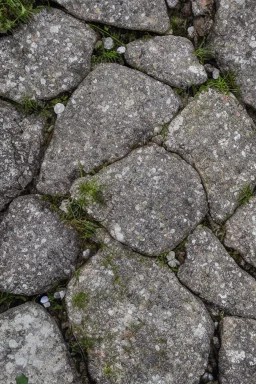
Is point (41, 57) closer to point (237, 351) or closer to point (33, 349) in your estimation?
point (33, 349)

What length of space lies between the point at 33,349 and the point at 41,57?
1.28 meters

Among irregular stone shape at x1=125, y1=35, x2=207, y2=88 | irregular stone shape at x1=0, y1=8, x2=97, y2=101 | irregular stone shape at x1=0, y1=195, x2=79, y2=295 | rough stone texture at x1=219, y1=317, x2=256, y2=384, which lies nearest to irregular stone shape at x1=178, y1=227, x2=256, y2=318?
rough stone texture at x1=219, y1=317, x2=256, y2=384

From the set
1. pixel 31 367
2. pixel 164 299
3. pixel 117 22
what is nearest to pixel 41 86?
pixel 117 22

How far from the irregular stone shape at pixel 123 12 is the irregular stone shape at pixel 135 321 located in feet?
3.23

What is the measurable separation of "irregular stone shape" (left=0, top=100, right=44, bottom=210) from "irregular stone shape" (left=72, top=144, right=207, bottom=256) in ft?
0.76

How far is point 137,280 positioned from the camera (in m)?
2.06

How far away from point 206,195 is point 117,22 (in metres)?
0.88

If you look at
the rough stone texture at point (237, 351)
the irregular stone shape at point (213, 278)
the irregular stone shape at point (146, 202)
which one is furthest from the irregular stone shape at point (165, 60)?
the rough stone texture at point (237, 351)

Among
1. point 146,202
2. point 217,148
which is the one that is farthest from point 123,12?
point 146,202

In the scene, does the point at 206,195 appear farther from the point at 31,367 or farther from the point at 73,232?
the point at 31,367

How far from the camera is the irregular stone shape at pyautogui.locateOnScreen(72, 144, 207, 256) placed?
80.9 inches

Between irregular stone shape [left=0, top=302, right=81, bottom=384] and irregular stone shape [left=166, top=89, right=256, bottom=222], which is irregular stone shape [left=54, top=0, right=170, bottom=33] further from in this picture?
irregular stone shape [left=0, top=302, right=81, bottom=384]

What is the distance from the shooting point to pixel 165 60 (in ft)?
7.01

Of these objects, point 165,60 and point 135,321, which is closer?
point 135,321
